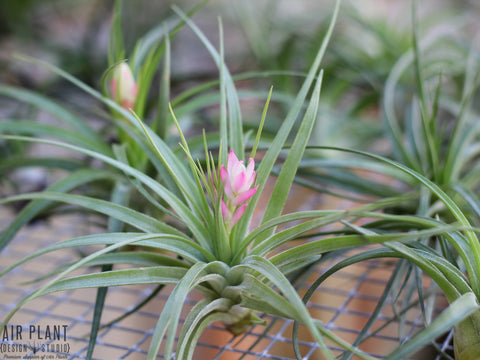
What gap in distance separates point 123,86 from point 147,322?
45 centimetres

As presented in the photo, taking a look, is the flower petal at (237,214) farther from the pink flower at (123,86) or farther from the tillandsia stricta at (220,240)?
the pink flower at (123,86)

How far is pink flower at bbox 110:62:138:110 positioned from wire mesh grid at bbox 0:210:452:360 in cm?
21

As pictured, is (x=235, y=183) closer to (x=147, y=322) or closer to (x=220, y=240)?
(x=220, y=240)

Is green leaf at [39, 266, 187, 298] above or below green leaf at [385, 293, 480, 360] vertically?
above

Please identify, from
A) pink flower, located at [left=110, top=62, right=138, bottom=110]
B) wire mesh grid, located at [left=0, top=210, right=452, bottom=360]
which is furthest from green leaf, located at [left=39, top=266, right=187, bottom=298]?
pink flower, located at [left=110, top=62, right=138, bottom=110]

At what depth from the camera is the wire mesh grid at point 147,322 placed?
552mm

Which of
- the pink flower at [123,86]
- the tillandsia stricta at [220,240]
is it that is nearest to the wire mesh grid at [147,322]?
the tillandsia stricta at [220,240]

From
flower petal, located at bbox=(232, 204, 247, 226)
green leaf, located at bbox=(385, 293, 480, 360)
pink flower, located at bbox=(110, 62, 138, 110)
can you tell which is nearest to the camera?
green leaf, located at bbox=(385, 293, 480, 360)

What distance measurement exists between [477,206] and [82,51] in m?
1.02

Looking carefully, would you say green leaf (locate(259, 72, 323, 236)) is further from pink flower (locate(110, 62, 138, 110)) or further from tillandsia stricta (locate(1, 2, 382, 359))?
pink flower (locate(110, 62, 138, 110))

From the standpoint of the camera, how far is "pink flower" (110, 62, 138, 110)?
657mm

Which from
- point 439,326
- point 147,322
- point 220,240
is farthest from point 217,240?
point 147,322

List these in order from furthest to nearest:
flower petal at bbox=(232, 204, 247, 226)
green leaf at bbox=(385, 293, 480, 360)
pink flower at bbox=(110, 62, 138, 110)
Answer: pink flower at bbox=(110, 62, 138, 110) < flower petal at bbox=(232, 204, 247, 226) < green leaf at bbox=(385, 293, 480, 360)

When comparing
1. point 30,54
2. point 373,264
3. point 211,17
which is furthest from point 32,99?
point 211,17
